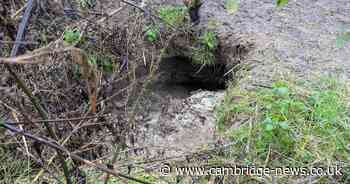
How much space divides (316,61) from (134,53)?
4.47ft

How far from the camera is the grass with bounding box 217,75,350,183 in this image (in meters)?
2.09

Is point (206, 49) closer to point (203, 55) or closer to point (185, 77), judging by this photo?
point (203, 55)

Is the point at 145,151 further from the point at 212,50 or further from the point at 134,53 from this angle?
the point at 212,50

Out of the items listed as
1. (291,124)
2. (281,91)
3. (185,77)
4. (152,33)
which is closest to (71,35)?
(152,33)

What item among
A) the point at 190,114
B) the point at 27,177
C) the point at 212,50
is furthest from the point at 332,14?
the point at 27,177

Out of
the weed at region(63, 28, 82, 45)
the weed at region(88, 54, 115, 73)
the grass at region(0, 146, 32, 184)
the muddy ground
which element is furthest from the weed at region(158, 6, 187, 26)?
the grass at region(0, 146, 32, 184)

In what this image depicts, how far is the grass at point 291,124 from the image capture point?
2092mm

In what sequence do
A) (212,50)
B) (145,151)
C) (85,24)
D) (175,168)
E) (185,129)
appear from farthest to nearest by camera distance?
(212,50) < (85,24) < (185,129) < (145,151) < (175,168)

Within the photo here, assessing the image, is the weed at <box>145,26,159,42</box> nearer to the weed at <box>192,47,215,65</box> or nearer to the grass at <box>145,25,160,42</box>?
the grass at <box>145,25,160,42</box>

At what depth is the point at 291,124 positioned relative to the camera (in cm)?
224

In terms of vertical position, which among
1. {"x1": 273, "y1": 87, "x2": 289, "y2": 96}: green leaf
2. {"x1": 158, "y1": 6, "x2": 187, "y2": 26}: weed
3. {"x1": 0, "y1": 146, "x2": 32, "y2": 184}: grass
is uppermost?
{"x1": 158, "y1": 6, "x2": 187, "y2": 26}: weed

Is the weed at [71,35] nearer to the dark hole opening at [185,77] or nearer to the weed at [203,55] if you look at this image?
the dark hole opening at [185,77]

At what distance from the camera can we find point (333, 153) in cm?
211

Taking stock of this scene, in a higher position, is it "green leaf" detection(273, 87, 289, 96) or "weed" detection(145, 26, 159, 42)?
"weed" detection(145, 26, 159, 42)
